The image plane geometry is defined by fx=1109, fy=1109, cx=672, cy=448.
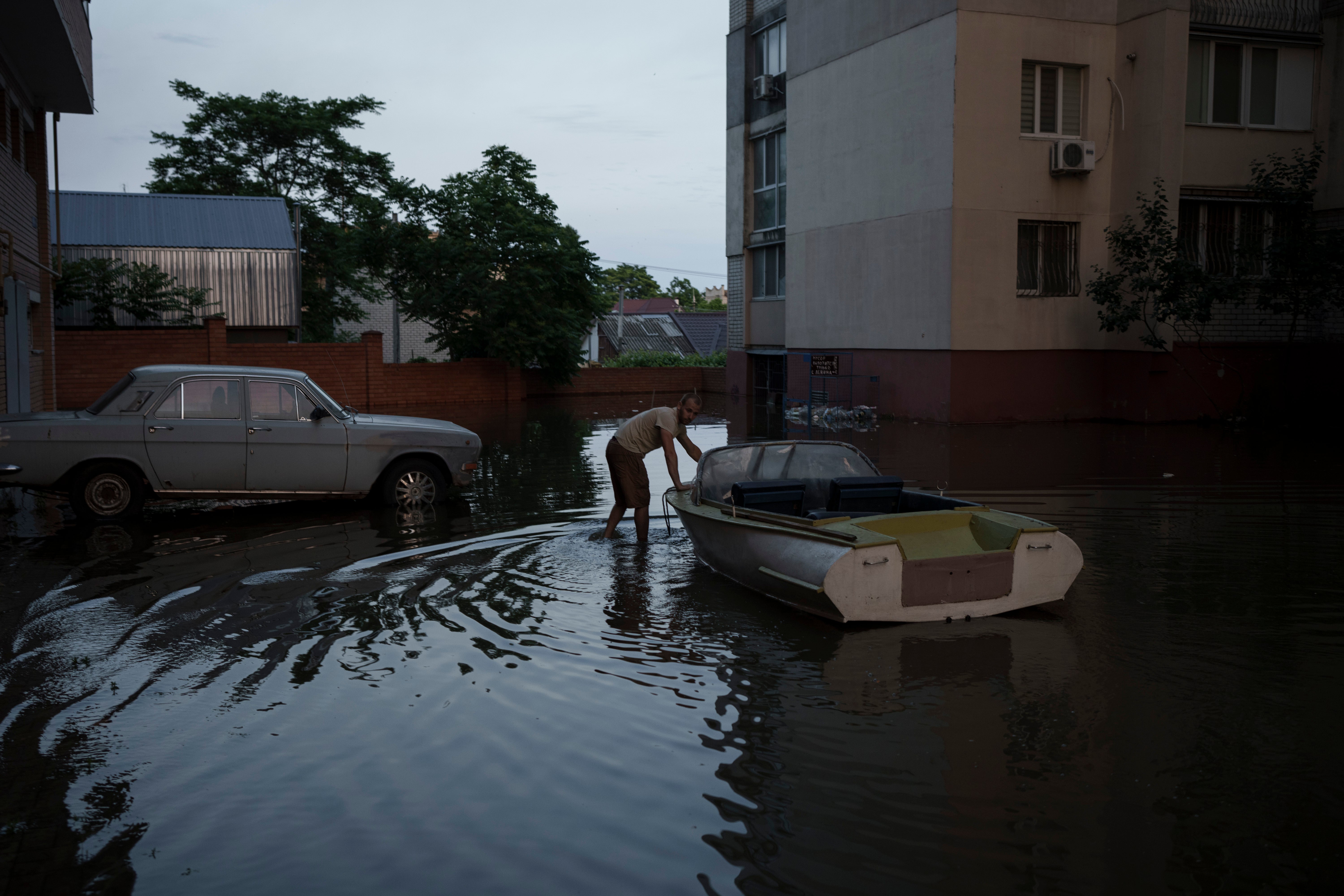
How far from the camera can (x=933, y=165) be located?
72.4 ft

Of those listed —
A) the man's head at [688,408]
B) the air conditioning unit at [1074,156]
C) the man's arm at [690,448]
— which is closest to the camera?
the man's arm at [690,448]

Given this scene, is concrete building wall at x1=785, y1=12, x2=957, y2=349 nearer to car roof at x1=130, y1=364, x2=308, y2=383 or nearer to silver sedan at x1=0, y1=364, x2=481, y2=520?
silver sedan at x1=0, y1=364, x2=481, y2=520

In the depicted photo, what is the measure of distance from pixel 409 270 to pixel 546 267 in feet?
14.9

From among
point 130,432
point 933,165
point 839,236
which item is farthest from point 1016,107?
point 130,432

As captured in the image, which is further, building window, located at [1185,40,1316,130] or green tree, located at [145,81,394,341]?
green tree, located at [145,81,394,341]

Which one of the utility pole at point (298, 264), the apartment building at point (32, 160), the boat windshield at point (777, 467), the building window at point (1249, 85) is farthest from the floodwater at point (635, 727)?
the utility pole at point (298, 264)

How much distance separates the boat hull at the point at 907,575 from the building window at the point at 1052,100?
17.1 metres

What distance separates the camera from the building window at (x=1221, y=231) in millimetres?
22156

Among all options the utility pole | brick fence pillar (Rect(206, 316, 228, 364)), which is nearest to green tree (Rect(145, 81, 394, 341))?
the utility pole

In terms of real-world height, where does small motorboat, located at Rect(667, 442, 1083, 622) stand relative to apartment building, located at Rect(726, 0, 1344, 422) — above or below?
below

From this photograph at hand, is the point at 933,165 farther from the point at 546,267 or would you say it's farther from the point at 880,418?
the point at 546,267

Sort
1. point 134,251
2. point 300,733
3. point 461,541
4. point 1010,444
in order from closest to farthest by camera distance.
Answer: point 300,733, point 461,541, point 1010,444, point 134,251

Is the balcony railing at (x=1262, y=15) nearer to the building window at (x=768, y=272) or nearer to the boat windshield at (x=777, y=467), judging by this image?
the building window at (x=768, y=272)

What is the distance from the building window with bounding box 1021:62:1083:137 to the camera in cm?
2209
